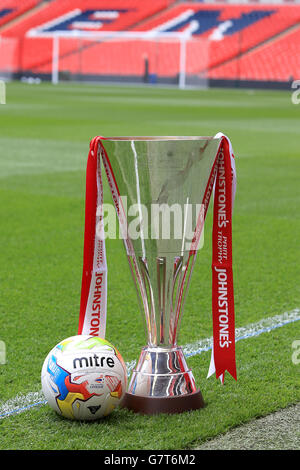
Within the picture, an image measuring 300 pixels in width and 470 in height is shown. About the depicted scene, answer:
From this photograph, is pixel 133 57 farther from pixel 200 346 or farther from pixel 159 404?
pixel 159 404

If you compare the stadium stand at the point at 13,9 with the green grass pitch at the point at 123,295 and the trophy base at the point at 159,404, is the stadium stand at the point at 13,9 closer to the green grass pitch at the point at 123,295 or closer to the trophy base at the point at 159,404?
the green grass pitch at the point at 123,295

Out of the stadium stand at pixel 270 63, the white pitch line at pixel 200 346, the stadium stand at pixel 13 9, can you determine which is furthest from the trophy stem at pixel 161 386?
the stadium stand at pixel 13 9

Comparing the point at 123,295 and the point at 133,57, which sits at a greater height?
the point at 133,57

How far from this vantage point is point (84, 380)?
113 inches

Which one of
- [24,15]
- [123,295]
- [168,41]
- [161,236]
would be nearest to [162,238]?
[161,236]

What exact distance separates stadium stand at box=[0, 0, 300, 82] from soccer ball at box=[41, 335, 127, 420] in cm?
3918

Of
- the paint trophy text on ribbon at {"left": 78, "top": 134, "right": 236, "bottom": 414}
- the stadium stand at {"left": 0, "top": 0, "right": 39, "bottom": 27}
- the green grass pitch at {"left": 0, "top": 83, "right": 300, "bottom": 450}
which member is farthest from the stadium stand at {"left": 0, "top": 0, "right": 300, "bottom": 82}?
the paint trophy text on ribbon at {"left": 78, "top": 134, "right": 236, "bottom": 414}

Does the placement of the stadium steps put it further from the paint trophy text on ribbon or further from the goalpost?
the paint trophy text on ribbon

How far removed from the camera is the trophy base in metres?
2.98

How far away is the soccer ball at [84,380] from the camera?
288 cm

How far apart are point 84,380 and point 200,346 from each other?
3.81ft

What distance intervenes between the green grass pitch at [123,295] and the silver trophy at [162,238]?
11 centimetres
